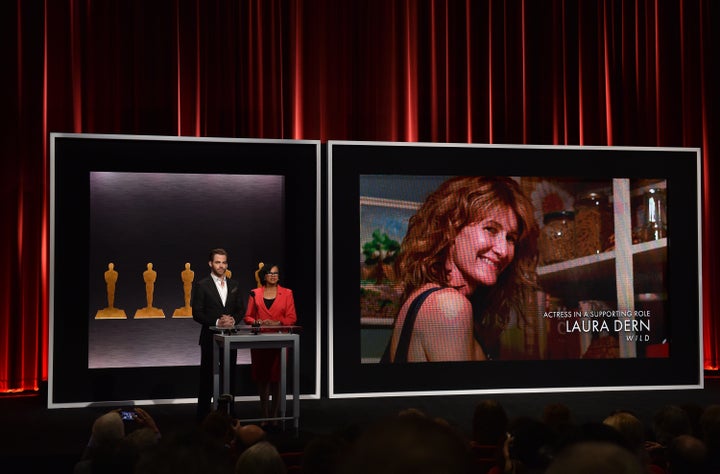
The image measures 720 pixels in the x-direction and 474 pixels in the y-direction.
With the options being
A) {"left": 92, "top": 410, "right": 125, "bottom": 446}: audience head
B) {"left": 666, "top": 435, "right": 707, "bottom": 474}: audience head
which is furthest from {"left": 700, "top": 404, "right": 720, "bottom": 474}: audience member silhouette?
{"left": 92, "top": 410, "right": 125, "bottom": 446}: audience head

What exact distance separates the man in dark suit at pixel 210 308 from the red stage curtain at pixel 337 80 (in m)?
2.75

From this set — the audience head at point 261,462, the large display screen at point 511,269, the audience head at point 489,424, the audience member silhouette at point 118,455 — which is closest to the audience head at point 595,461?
the audience head at point 261,462

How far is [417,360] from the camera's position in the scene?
25.2ft

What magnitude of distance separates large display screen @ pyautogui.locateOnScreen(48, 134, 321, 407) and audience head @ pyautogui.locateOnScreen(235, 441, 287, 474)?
528 centimetres

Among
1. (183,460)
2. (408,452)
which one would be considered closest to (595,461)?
(408,452)

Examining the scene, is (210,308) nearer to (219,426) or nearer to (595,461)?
(219,426)

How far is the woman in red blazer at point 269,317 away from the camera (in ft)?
20.5

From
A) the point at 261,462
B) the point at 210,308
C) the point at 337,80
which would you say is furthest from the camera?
the point at 337,80

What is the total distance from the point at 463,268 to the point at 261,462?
5641 millimetres

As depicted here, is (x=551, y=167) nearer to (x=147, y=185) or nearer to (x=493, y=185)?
(x=493, y=185)

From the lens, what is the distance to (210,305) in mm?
6133

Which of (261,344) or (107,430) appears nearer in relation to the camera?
(107,430)

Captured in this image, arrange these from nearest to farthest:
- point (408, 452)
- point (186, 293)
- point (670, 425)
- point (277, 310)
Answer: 1. point (408, 452)
2. point (670, 425)
3. point (277, 310)
4. point (186, 293)

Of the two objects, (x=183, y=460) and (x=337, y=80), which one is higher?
(x=337, y=80)
